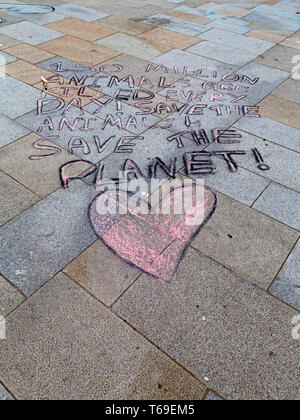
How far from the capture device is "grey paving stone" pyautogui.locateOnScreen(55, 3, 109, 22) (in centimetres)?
1157

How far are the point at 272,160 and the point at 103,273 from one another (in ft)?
12.2

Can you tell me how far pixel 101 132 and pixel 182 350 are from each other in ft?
14.1

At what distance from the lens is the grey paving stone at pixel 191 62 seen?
8.88 meters

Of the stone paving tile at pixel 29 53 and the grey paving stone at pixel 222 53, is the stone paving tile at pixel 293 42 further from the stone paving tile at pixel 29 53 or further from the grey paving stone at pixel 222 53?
the stone paving tile at pixel 29 53

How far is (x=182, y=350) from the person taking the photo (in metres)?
3.63

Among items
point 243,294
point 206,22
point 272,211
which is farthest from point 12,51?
point 243,294

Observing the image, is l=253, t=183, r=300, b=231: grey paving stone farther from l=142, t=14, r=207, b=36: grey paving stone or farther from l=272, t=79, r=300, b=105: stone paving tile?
l=142, t=14, r=207, b=36: grey paving stone

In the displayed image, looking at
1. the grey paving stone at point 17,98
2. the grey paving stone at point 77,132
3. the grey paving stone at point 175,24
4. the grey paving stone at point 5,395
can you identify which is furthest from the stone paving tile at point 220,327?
the grey paving stone at point 175,24

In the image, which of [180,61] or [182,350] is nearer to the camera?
[182,350]

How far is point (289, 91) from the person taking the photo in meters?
8.26

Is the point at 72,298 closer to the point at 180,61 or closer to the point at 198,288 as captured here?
the point at 198,288

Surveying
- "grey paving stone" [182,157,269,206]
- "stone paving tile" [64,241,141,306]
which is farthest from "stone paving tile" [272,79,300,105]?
"stone paving tile" [64,241,141,306]

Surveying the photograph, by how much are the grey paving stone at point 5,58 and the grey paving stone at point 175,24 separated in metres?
4.82

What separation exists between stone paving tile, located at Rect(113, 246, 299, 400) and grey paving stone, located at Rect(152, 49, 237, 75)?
6.26m
